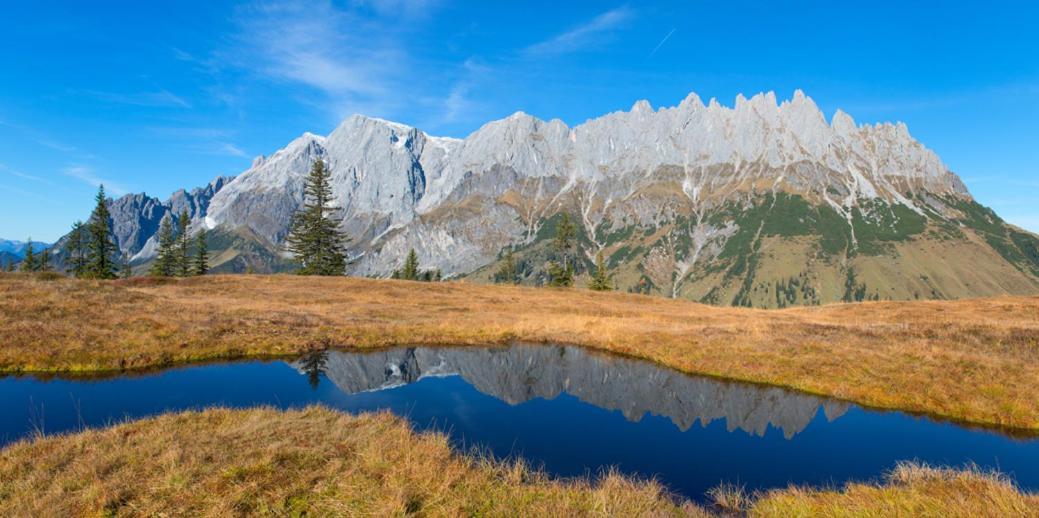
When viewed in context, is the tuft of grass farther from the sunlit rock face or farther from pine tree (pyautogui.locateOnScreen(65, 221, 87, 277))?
pine tree (pyautogui.locateOnScreen(65, 221, 87, 277))

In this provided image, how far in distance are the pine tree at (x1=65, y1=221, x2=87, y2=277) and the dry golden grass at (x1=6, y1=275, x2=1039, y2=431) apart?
190 feet

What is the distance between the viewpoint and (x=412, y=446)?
48.2 feet

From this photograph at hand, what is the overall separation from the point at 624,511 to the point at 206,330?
32.6m

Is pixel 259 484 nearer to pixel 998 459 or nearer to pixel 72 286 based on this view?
pixel 998 459

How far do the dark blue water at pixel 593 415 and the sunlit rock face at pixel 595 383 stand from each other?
0.12 meters

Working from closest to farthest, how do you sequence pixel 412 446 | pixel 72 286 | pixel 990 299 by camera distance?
pixel 412 446 < pixel 72 286 < pixel 990 299

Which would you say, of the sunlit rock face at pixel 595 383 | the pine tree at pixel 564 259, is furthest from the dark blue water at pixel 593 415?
the pine tree at pixel 564 259

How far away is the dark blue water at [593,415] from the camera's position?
667 inches

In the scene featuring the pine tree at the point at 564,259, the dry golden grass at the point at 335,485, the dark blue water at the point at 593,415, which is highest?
the pine tree at the point at 564,259

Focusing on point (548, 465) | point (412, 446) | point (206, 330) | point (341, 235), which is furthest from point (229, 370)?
point (341, 235)

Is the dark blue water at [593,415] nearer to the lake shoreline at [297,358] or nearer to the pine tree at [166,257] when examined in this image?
the lake shoreline at [297,358]

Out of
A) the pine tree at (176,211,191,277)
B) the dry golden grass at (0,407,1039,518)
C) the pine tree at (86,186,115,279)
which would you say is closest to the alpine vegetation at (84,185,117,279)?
the pine tree at (86,186,115,279)

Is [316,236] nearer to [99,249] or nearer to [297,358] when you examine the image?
[99,249]

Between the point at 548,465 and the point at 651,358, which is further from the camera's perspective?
the point at 651,358
